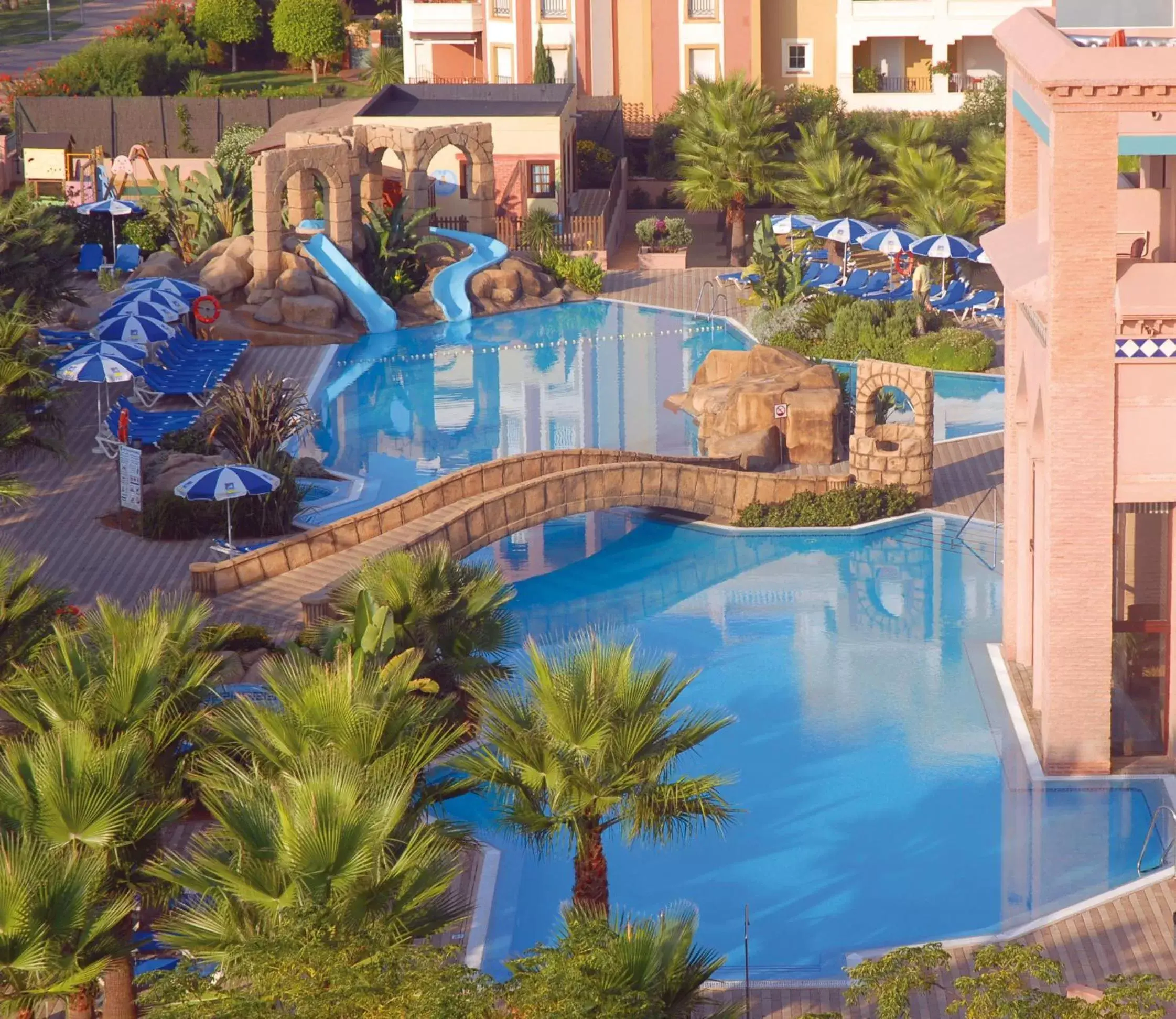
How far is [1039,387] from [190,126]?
146ft

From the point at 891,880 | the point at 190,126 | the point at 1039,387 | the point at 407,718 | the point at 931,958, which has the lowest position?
the point at 891,880

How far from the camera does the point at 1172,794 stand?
19.3 m

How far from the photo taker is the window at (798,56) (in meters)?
58.9

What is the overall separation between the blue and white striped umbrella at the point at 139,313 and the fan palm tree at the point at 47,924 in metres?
23.7

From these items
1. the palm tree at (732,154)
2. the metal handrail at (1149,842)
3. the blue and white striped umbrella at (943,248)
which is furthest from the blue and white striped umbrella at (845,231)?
the metal handrail at (1149,842)

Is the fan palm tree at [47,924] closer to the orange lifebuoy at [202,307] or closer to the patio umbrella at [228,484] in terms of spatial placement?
the patio umbrella at [228,484]

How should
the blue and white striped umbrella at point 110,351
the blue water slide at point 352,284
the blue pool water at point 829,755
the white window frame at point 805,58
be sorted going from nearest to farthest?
the blue pool water at point 829,755, the blue and white striped umbrella at point 110,351, the blue water slide at point 352,284, the white window frame at point 805,58

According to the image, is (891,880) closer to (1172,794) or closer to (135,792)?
(1172,794)

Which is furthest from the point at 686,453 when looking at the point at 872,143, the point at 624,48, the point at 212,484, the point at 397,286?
the point at 624,48

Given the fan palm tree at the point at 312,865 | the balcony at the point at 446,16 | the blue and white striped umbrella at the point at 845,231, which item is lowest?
the fan palm tree at the point at 312,865

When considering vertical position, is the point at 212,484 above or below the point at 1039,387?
below

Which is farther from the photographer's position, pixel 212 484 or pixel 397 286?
pixel 397 286

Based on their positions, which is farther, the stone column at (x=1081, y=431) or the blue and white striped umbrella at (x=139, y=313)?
the blue and white striped umbrella at (x=139, y=313)

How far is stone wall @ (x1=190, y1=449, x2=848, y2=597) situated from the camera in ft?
82.0
